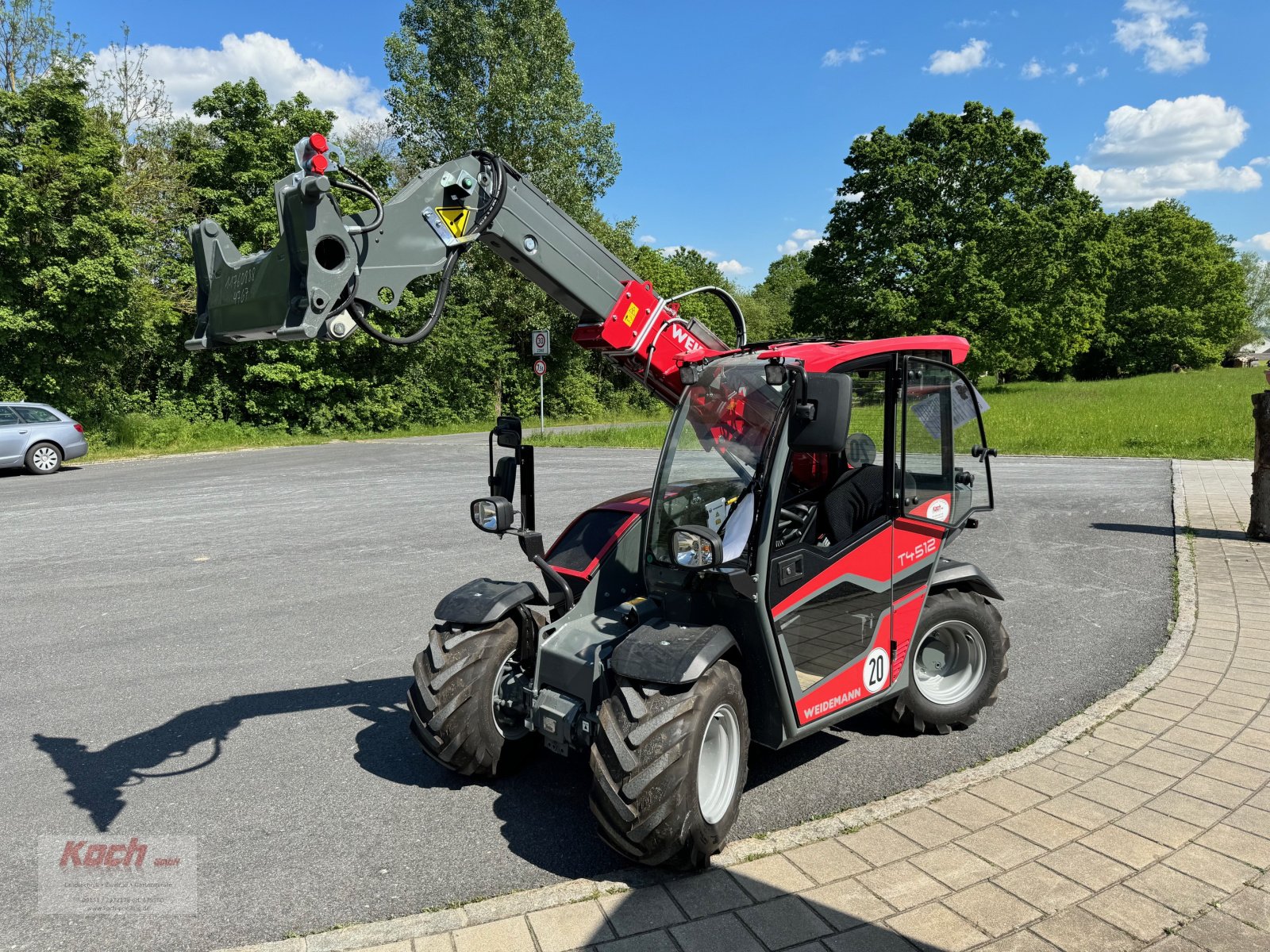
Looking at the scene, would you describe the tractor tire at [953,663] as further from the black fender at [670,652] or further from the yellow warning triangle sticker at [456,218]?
the yellow warning triangle sticker at [456,218]

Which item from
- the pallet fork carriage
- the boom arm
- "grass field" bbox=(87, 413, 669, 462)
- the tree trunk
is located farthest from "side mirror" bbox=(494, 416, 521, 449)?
"grass field" bbox=(87, 413, 669, 462)

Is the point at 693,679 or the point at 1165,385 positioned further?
the point at 1165,385

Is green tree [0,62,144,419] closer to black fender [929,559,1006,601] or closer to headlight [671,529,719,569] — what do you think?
headlight [671,529,719,569]

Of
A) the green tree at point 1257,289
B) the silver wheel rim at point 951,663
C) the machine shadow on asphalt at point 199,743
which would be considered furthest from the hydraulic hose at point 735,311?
the green tree at point 1257,289

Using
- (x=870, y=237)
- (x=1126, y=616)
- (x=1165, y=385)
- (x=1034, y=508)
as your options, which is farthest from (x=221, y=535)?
(x=1165, y=385)

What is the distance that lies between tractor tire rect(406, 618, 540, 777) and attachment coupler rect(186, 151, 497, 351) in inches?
63.9

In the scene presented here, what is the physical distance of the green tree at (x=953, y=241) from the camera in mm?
38219

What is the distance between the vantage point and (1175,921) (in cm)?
299

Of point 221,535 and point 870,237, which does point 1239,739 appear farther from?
point 870,237

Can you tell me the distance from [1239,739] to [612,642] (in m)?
3.52

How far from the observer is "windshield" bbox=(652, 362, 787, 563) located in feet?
12.0

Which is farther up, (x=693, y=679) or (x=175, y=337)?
(x=175, y=337)

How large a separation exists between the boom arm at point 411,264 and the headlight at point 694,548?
3.56 ft

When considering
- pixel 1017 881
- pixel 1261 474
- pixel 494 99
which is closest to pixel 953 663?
pixel 1017 881
